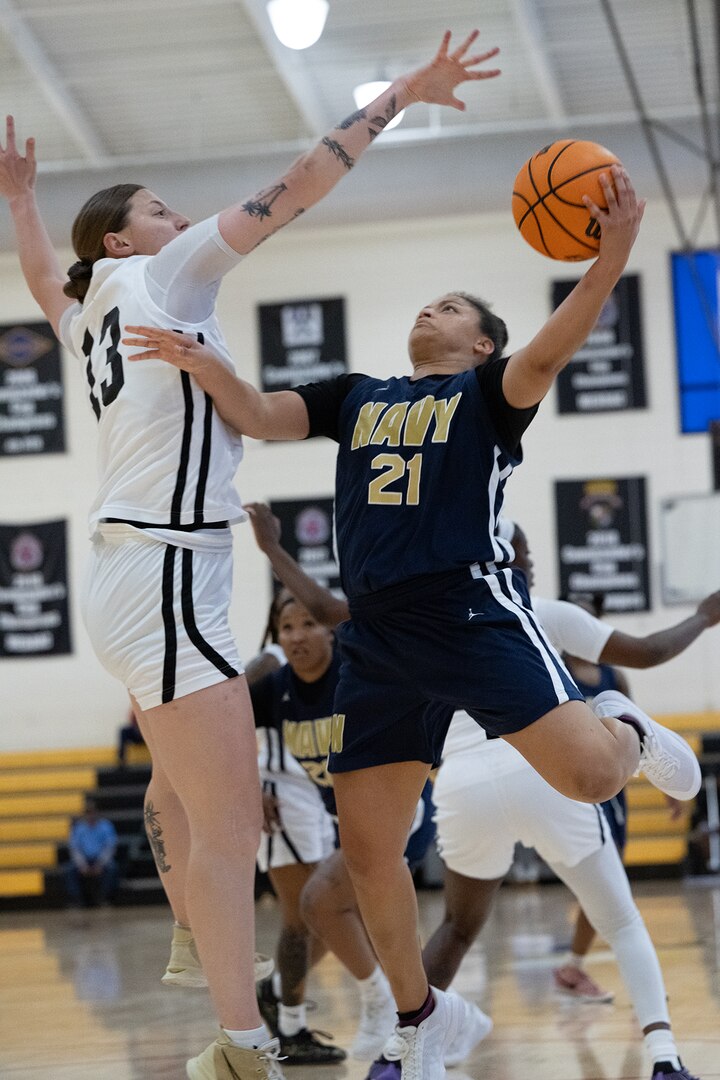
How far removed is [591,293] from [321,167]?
0.76 meters

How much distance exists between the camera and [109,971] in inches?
320

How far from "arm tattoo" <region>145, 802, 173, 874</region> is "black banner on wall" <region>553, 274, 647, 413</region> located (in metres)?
11.7

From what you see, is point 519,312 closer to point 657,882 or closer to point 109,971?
point 657,882

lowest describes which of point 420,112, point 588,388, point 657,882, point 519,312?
point 657,882

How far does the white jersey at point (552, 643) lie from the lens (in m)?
4.28

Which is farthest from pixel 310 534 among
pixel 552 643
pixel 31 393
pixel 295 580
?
pixel 552 643

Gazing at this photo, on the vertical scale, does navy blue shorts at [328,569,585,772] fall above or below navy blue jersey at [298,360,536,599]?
below

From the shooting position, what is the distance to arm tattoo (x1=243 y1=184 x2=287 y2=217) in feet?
10.5

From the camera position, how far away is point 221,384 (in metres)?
3.19

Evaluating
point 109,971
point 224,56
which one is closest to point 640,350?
point 224,56

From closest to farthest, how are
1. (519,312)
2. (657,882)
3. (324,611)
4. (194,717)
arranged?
1. (194,717)
2. (324,611)
3. (657,882)
4. (519,312)

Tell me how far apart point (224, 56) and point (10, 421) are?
5128mm

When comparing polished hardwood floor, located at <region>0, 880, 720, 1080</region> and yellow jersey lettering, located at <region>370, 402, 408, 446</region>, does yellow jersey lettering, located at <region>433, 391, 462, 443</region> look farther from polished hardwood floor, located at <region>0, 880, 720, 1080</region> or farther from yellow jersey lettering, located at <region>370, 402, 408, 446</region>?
polished hardwood floor, located at <region>0, 880, 720, 1080</region>

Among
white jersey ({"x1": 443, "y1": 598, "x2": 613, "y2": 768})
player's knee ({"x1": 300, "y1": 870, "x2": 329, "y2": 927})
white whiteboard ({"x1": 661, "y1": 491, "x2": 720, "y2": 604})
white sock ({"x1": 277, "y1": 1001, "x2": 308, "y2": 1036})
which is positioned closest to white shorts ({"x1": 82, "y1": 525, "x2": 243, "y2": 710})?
white jersey ({"x1": 443, "y1": 598, "x2": 613, "y2": 768})
